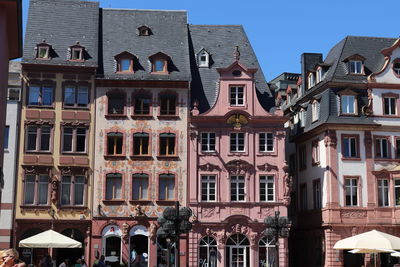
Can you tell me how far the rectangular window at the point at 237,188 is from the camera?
4750 centimetres

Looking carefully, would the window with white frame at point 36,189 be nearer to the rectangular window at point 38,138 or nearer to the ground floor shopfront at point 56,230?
the ground floor shopfront at point 56,230

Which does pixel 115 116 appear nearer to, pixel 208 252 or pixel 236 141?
pixel 236 141

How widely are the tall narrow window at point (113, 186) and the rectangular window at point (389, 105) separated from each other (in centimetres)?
2022

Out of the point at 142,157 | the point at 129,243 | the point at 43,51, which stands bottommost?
the point at 129,243

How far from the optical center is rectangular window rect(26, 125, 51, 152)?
46.5 meters

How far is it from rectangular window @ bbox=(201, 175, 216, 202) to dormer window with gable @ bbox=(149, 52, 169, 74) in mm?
8319

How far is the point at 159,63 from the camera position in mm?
49094

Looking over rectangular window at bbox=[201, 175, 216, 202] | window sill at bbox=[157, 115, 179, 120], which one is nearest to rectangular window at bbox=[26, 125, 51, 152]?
window sill at bbox=[157, 115, 179, 120]

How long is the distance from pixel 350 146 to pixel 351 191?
330 cm

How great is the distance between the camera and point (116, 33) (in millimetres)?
51500

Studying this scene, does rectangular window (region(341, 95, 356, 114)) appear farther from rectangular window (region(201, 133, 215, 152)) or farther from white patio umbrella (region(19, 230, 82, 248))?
white patio umbrella (region(19, 230, 82, 248))

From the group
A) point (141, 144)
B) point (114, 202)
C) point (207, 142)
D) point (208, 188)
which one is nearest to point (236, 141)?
point (207, 142)

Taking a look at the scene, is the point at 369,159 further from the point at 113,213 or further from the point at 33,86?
the point at 33,86

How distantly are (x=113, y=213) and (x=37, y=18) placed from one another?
16.2 meters
